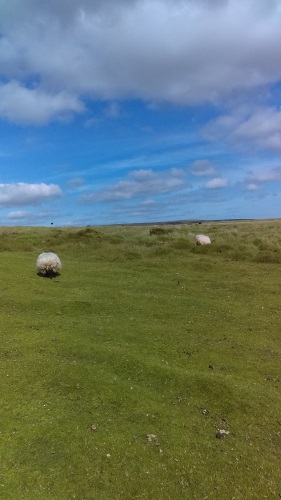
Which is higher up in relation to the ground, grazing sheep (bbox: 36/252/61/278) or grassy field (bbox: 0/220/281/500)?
grazing sheep (bbox: 36/252/61/278)

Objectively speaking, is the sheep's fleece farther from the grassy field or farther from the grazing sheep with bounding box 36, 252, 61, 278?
the grassy field

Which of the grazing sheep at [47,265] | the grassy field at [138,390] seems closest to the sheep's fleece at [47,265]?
the grazing sheep at [47,265]

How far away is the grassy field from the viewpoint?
8.75 m

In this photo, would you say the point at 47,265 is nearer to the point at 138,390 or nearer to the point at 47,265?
the point at 47,265

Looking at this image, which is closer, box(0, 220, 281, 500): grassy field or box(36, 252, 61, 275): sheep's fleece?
box(0, 220, 281, 500): grassy field

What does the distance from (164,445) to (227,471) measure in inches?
62.6

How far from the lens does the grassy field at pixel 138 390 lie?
875cm

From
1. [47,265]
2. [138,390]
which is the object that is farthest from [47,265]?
[138,390]

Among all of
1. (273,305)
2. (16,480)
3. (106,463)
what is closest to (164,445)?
(106,463)

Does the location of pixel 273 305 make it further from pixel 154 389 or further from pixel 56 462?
pixel 56 462

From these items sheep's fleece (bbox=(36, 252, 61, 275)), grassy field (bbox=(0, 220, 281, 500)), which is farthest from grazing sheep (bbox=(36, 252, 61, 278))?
grassy field (bbox=(0, 220, 281, 500))

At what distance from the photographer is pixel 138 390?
39.8 feet

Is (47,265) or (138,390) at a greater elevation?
(47,265)

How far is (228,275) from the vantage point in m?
28.6
